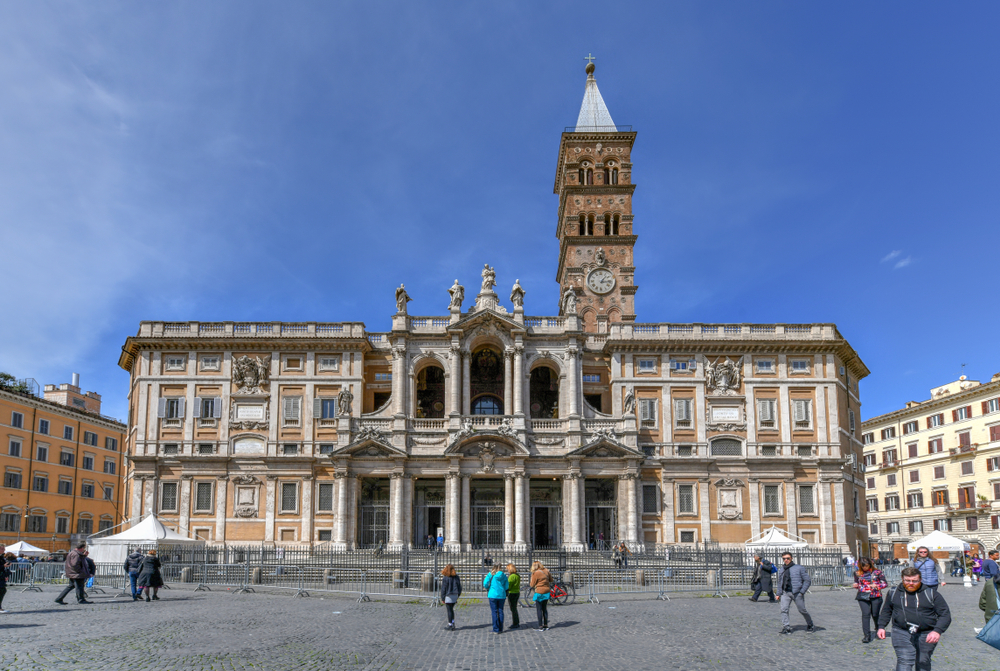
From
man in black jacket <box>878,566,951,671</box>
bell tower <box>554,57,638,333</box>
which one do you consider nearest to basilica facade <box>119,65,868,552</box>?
bell tower <box>554,57,638,333</box>

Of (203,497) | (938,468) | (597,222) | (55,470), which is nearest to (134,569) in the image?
(203,497)

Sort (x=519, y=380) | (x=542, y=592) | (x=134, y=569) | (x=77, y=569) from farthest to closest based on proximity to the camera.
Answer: (x=519, y=380) → (x=134, y=569) → (x=77, y=569) → (x=542, y=592)

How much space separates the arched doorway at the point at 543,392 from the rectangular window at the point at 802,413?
14.4 meters

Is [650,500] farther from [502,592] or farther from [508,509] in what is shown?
[502,592]

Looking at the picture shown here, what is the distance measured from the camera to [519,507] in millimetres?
47281

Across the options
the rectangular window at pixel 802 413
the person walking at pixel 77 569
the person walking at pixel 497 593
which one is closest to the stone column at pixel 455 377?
the rectangular window at pixel 802 413

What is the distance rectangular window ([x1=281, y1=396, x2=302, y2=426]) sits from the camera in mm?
50781

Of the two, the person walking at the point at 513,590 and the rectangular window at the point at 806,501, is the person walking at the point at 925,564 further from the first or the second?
the rectangular window at the point at 806,501

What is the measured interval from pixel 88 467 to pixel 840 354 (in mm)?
55851

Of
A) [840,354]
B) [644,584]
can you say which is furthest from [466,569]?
[840,354]

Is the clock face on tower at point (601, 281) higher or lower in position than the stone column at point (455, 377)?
higher

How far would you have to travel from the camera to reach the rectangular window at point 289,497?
163 ft

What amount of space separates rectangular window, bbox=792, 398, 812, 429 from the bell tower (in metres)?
14.0

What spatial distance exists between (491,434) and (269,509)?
13.8 metres
